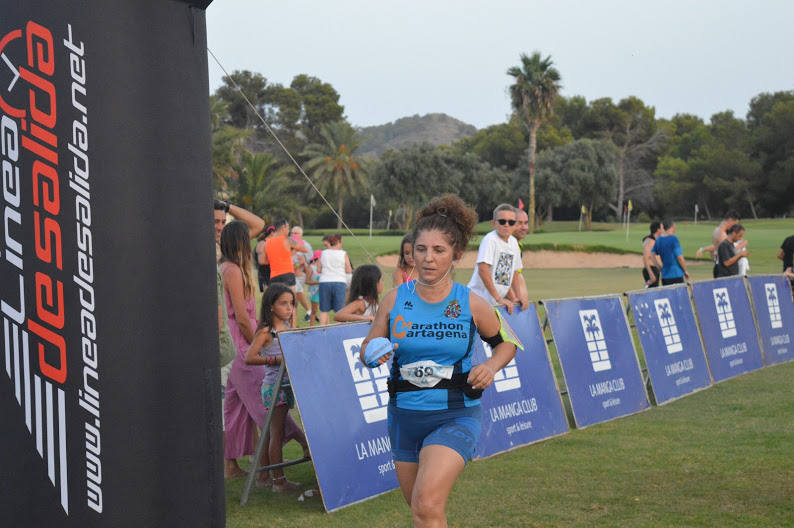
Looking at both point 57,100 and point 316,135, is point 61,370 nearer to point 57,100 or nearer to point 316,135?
point 57,100

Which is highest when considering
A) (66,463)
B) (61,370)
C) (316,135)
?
(316,135)

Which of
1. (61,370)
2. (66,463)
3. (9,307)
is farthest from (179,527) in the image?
(9,307)

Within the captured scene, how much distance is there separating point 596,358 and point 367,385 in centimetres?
354

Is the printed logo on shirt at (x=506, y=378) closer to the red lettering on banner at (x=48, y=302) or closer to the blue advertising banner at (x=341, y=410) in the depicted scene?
the blue advertising banner at (x=341, y=410)

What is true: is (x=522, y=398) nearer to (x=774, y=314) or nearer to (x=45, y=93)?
(x=45, y=93)

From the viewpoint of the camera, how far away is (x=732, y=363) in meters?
12.0

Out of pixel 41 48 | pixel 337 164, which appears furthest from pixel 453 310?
pixel 337 164

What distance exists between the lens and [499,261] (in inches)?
354

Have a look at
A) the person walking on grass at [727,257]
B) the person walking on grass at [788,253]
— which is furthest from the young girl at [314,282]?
the person walking on grass at [788,253]

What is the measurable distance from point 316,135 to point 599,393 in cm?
8725

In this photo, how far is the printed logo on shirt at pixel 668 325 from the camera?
417 inches

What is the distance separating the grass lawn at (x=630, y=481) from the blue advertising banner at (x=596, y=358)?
0.20 meters

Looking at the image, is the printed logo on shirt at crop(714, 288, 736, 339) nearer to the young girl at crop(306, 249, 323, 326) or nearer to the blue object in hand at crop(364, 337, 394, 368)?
the young girl at crop(306, 249, 323, 326)

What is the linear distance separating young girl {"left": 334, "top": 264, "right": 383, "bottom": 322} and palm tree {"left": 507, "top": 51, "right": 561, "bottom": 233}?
64.0 metres
